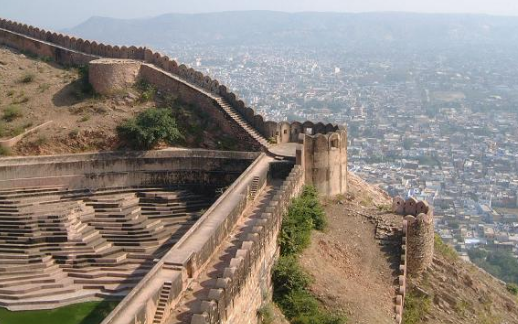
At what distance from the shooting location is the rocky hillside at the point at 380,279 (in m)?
15.9

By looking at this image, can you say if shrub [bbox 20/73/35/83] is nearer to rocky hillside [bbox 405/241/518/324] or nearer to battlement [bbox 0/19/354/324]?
battlement [bbox 0/19/354/324]

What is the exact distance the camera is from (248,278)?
13.3 meters

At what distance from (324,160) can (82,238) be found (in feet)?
24.5

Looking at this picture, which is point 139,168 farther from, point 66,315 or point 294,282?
point 294,282

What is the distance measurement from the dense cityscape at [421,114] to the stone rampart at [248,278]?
992 inches

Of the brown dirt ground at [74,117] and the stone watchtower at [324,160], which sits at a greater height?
the brown dirt ground at [74,117]

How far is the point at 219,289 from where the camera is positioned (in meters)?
11.7

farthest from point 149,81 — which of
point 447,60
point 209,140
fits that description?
point 447,60

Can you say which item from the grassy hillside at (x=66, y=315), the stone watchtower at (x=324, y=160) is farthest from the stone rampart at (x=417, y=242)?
the grassy hillside at (x=66, y=315)

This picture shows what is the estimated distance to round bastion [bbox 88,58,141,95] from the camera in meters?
23.9

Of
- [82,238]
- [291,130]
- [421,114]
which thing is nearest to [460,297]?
[291,130]

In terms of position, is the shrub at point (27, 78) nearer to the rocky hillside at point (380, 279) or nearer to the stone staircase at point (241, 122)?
the stone staircase at point (241, 122)

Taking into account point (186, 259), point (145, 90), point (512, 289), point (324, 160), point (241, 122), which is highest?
point (145, 90)

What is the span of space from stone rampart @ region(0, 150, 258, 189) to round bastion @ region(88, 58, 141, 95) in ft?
11.6
